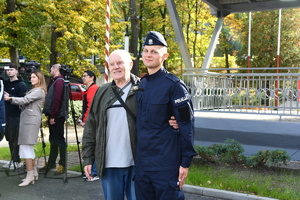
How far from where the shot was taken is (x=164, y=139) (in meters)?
2.73

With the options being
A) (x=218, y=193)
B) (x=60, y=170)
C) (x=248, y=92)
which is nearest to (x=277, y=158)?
(x=218, y=193)

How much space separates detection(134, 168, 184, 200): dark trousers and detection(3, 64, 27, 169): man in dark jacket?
4606 mm

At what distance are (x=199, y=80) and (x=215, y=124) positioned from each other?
1422 millimetres

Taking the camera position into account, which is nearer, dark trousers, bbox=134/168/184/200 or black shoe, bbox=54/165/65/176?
dark trousers, bbox=134/168/184/200

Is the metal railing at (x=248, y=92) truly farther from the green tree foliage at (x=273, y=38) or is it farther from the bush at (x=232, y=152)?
the green tree foliage at (x=273, y=38)

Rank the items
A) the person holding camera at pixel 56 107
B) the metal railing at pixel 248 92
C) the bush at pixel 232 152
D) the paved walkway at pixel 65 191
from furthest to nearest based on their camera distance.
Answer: the metal railing at pixel 248 92 < the bush at pixel 232 152 < the person holding camera at pixel 56 107 < the paved walkway at pixel 65 191

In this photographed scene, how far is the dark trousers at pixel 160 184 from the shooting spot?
272cm

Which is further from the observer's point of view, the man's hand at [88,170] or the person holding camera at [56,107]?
the person holding camera at [56,107]

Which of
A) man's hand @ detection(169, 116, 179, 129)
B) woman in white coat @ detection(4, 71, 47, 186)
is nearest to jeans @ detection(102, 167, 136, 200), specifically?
man's hand @ detection(169, 116, 179, 129)

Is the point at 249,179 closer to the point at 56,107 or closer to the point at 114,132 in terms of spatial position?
the point at 56,107

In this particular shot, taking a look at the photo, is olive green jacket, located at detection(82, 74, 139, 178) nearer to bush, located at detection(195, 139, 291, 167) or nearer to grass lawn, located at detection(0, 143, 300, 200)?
grass lawn, located at detection(0, 143, 300, 200)

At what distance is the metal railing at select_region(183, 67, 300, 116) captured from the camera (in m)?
8.29

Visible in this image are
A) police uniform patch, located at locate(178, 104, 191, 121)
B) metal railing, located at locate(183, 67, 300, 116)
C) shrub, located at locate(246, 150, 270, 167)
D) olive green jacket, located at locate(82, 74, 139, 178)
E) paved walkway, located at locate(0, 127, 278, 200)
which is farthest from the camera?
metal railing, located at locate(183, 67, 300, 116)

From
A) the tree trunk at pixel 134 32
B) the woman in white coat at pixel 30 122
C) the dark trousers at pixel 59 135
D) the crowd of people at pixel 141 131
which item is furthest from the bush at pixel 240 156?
the tree trunk at pixel 134 32
